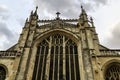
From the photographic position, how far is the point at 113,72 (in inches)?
598

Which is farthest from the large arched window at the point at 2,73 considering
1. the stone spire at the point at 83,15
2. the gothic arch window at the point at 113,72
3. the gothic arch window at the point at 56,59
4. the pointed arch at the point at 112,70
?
the stone spire at the point at 83,15

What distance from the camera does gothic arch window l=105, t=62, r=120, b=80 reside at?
48.5ft

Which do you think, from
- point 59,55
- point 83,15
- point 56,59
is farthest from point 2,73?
point 83,15

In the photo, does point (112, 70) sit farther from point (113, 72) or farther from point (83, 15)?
point (83, 15)

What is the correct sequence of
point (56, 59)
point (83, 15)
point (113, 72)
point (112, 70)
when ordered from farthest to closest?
point (83, 15) < point (56, 59) < point (112, 70) < point (113, 72)

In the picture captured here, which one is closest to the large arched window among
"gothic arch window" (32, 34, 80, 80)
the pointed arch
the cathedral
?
the cathedral

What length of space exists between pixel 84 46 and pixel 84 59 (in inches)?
66.6

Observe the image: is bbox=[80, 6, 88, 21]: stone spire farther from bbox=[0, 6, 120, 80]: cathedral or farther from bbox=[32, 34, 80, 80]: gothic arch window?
bbox=[32, 34, 80, 80]: gothic arch window

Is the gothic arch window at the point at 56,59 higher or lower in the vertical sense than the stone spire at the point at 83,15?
lower

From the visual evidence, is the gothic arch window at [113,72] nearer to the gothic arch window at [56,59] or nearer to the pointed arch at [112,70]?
the pointed arch at [112,70]

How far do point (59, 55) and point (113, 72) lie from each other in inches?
215

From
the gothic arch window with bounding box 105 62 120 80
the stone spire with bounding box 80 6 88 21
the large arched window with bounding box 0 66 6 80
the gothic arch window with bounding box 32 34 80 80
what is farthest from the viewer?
the stone spire with bounding box 80 6 88 21

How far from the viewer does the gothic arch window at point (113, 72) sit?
14.8 meters

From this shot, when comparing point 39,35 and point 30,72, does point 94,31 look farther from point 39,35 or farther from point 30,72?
point 30,72
